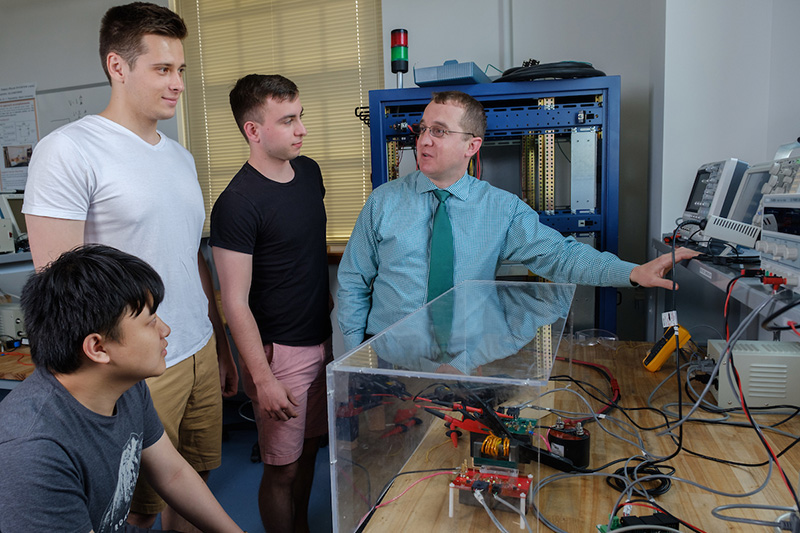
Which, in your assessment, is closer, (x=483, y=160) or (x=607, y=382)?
(x=607, y=382)

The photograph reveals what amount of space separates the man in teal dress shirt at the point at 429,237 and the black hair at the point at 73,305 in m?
0.85

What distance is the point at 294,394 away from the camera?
1773 mm

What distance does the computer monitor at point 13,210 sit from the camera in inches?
114

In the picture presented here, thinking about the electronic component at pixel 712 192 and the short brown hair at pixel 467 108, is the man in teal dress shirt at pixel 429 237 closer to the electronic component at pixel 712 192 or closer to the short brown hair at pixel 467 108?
the short brown hair at pixel 467 108

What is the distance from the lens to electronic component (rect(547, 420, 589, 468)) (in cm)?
104

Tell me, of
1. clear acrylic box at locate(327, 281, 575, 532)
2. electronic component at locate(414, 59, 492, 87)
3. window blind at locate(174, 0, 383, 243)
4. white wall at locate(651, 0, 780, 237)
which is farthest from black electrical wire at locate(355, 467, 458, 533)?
window blind at locate(174, 0, 383, 243)

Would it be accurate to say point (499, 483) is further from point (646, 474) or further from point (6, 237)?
point (6, 237)

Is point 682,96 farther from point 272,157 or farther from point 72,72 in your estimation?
point 72,72

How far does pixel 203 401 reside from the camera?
1561 millimetres

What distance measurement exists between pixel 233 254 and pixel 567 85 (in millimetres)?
1312

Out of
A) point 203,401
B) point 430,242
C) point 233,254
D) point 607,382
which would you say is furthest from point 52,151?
point 607,382

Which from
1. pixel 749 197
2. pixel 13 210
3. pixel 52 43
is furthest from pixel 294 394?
pixel 52 43

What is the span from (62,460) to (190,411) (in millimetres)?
717

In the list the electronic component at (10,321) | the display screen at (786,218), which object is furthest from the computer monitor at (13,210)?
the display screen at (786,218)
